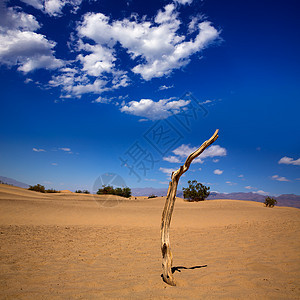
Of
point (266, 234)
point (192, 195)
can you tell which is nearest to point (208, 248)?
point (266, 234)

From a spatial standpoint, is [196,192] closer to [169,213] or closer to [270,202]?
[270,202]

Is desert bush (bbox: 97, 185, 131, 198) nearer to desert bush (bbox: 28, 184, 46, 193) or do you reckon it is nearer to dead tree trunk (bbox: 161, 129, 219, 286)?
desert bush (bbox: 28, 184, 46, 193)

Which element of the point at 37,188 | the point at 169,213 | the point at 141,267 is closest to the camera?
the point at 169,213

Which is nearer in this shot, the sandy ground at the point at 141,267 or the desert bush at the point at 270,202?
the sandy ground at the point at 141,267

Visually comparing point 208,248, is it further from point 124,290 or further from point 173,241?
point 124,290

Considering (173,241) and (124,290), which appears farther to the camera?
(173,241)

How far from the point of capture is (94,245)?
792 centimetres

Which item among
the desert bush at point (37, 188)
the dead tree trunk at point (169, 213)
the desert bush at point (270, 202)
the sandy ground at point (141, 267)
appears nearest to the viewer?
the sandy ground at point (141, 267)

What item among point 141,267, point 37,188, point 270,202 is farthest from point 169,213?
point 37,188

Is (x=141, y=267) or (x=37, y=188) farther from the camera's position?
(x=37, y=188)

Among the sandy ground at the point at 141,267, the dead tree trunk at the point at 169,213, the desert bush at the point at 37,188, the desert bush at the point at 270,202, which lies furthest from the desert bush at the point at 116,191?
the dead tree trunk at the point at 169,213

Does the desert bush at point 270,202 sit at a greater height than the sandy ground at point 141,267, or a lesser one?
greater

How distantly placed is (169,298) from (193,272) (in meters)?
1.56

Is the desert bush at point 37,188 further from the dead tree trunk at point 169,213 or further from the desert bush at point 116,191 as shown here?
the dead tree trunk at point 169,213
